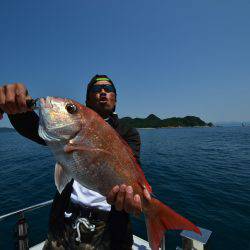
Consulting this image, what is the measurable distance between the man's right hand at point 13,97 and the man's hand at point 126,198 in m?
1.45

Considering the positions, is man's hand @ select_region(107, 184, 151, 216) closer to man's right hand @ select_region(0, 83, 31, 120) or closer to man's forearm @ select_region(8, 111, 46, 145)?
man's right hand @ select_region(0, 83, 31, 120)

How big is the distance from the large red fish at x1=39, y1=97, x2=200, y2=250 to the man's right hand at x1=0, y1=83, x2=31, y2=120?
21cm

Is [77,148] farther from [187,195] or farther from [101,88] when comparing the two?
[187,195]

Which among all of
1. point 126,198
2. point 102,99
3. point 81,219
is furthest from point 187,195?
point 126,198

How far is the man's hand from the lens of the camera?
9.04 feet

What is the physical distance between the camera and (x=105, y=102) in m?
4.32

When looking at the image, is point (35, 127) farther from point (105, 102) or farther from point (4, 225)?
point (4, 225)

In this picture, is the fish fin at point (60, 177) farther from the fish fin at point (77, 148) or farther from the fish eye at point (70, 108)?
the fish eye at point (70, 108)

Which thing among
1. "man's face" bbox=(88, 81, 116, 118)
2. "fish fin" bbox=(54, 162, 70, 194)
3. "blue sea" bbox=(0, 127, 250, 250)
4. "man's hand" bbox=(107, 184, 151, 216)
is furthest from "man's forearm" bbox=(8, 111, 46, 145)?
"blue sea" bbox=(0, 127, 250, 250)

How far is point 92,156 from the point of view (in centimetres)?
269

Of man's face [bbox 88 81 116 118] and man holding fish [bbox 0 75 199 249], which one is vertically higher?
man's face [bbox 88 81 116 118]

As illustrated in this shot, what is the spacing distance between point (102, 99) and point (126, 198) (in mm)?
2094

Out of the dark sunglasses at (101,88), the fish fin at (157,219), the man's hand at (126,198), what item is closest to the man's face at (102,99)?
the dark sunglasses at (101,88)

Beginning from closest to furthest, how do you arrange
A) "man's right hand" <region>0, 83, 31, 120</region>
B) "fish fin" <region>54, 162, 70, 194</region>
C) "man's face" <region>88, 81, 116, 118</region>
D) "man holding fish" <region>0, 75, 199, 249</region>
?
"man's right hand" <region>0, 83, 31, 120</region>
"man holding fish" <region>0, 75, 199, 249</region>
"fish fin" <region>54, 162, 70, 194</region>
"man's face" <region>88, 81, 116, 118</region>
